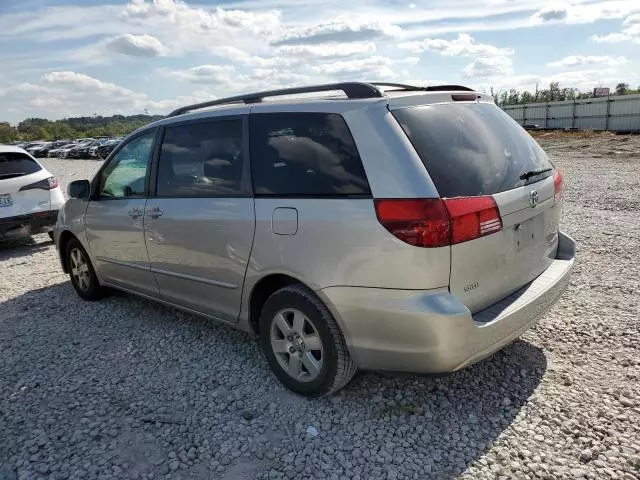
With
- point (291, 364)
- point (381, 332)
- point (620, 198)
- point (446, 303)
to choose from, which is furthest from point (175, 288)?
point (620, 198)

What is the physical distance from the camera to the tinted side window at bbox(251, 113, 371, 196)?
118 inches

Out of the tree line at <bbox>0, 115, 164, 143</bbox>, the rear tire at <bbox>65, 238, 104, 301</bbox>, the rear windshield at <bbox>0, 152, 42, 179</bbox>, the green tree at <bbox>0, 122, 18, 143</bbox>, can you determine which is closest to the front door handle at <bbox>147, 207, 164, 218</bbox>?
the rear tire at <bbox>65, 238, 104, 301</bbox>

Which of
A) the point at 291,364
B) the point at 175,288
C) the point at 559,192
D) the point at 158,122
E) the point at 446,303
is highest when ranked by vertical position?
the point at 158,122

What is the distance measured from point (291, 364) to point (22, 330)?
294 cm

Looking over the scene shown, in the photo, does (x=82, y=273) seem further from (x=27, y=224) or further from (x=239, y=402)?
(x=27, y=224)

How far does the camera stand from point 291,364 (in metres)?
3.40

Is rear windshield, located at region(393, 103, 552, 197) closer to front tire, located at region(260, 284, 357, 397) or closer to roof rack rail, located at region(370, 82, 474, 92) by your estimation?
roof rack rail, located at region(370, 82, 474, 92)

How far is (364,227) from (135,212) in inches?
95.8

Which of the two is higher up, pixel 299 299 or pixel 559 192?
pixel 559 192

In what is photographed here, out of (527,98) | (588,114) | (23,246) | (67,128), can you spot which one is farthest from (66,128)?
(23,246)

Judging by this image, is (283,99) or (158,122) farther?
(158,122)

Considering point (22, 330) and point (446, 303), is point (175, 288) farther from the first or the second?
point (446, 303)

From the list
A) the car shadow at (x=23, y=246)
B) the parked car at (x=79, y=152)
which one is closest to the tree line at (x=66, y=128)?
the parked car at (x=79, y=152)

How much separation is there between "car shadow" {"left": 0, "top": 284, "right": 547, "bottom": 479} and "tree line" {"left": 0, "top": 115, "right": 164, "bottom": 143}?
91.0m
